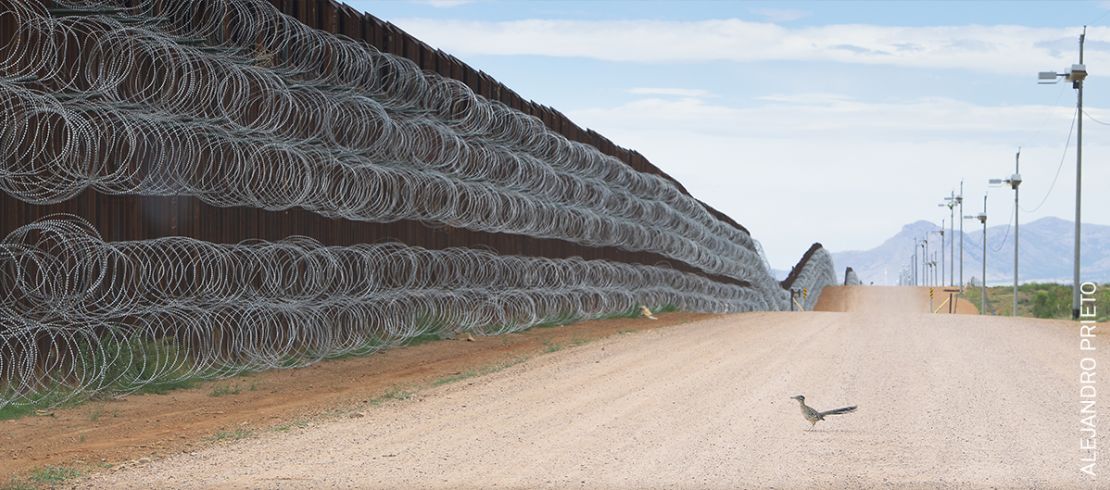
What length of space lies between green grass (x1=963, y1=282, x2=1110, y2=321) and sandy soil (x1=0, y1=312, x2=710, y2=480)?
74.4 ft

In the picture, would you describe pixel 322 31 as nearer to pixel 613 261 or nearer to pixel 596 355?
pixel 596 355

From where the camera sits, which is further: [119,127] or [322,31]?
[322,31]

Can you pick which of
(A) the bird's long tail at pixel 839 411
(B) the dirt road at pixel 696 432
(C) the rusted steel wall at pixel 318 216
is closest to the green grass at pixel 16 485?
(B) the dirt road at pixel 696 432

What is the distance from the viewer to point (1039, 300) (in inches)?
2096

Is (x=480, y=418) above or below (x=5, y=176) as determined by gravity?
below

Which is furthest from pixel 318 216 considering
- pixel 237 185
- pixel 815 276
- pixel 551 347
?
pixel 815 276

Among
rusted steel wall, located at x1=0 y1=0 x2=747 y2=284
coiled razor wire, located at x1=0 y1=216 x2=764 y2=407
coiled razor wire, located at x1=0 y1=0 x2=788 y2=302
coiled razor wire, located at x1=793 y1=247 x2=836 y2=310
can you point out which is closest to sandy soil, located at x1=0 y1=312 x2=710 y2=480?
coiled razor wire, located at x1=0 y1=216 x2=764 y2=407

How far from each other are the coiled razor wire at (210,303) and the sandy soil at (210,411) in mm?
364

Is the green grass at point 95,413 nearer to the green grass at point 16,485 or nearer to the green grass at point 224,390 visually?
the green grass at point 224,390

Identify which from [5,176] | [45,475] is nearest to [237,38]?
[5,176]

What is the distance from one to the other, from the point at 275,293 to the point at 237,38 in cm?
340

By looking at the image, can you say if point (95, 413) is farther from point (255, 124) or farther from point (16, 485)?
point (255, 124)

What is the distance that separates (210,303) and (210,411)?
8.71ft

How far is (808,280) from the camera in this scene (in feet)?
226
